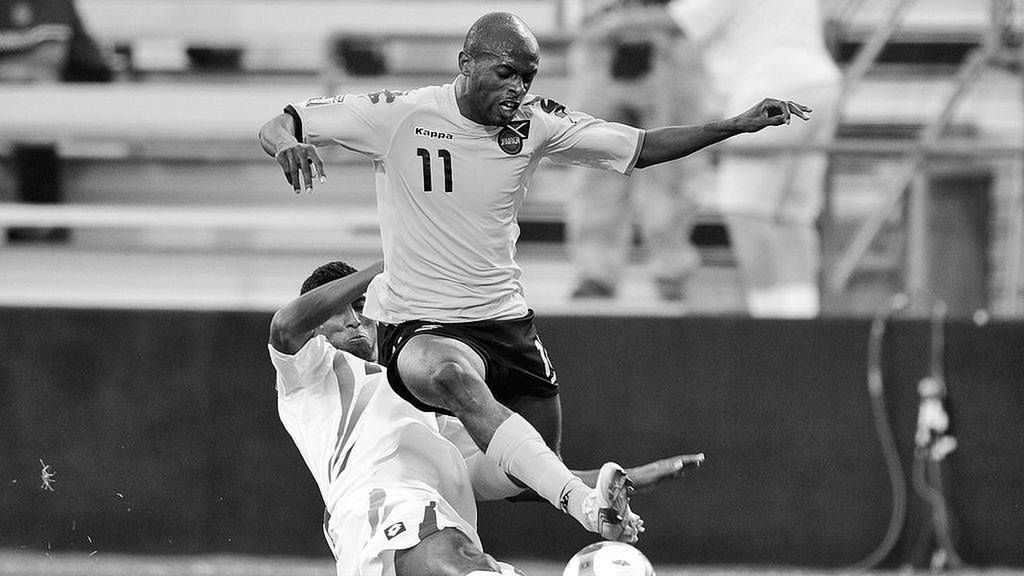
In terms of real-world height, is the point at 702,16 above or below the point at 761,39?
above

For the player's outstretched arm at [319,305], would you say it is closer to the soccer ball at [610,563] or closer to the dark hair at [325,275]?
the dark hair at [325,275]

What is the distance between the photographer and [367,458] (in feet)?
18.2

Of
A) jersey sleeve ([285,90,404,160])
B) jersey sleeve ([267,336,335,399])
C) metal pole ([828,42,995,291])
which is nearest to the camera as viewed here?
jersey sleeve ([285,90,404,160])

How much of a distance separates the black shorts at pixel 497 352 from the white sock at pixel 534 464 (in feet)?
1.19

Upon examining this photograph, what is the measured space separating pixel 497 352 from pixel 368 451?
0.60 metres

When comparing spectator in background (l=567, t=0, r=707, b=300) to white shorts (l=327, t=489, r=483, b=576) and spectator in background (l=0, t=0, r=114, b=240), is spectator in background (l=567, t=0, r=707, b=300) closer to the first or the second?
white shorts (l=327, t=489, r=483, b=576)

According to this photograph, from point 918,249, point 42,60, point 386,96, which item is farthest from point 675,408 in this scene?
point 42,60

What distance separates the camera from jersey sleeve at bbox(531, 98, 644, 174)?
5.52 metres

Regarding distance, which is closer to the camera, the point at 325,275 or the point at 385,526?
the point at 385,526

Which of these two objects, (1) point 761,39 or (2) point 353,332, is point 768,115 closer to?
(2) point 353,332

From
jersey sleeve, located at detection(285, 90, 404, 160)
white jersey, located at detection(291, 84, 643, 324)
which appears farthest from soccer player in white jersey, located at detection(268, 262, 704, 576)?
jersey sleeve, located at detection(285, 90, 404, 160)

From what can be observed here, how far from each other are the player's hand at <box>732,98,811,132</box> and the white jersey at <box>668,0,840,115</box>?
2.86 meters

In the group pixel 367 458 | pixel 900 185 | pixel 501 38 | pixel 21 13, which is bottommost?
pixel 367 458

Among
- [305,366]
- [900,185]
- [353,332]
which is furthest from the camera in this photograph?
[900,185]
